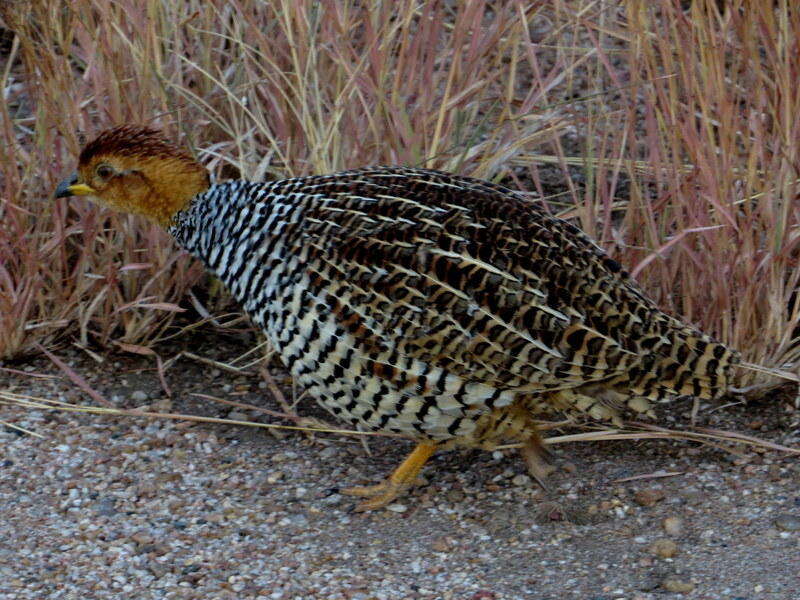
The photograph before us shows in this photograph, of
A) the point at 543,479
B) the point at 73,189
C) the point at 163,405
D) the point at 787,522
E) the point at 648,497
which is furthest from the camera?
the point at 163,405

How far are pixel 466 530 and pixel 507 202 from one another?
2.98 feet

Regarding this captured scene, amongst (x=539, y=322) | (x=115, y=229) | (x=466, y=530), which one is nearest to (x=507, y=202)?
(x=539, y=322)

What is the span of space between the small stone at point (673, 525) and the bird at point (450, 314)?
1.01 ft

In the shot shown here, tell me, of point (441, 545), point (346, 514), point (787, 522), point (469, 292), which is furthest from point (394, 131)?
point (787, 522)

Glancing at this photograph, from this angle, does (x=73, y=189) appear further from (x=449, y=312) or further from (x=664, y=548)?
(x=664, y=548)

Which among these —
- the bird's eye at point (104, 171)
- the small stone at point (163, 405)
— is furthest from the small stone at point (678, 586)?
the bird's eye at point (104, 171)

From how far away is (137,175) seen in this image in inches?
149

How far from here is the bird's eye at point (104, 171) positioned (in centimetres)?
378

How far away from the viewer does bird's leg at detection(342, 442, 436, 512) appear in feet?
12.1

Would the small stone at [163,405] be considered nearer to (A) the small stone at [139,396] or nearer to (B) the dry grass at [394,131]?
(A) the small stone at [139,396]

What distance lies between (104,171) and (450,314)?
1160 mm

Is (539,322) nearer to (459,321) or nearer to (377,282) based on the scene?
(459,321)

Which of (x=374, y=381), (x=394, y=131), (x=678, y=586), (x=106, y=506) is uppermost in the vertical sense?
(x=394, y=131)

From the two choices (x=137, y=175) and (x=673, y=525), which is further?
(x=137, y=175)
